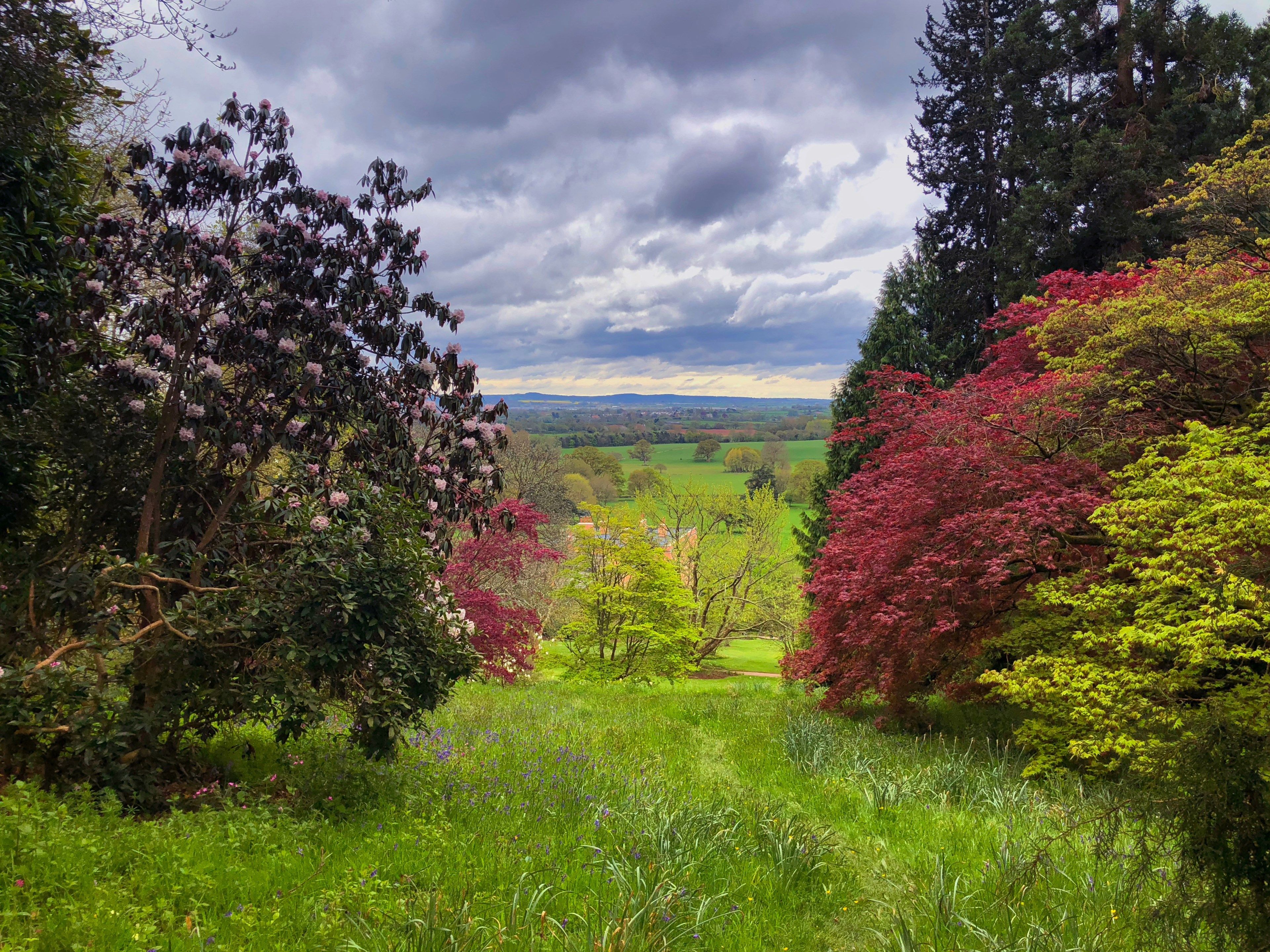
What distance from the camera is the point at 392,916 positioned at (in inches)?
127

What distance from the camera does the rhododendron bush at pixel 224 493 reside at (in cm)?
421

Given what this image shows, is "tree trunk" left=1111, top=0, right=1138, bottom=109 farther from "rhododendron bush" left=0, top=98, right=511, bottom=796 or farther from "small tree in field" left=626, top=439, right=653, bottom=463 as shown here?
"small tree in field" left=626, top=439, right=653, bottom=463

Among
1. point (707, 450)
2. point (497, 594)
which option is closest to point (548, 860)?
point (497, 594)

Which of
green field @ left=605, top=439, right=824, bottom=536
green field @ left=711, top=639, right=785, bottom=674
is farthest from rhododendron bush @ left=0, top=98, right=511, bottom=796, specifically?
green field @ left=605, top=439, right=824, bottom=536

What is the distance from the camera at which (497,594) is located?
13.7 m

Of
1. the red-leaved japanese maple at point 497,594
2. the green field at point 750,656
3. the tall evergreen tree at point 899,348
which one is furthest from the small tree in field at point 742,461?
the red-leaved japanese maple at point 497,594

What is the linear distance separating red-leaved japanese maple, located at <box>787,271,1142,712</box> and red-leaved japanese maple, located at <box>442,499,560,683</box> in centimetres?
545

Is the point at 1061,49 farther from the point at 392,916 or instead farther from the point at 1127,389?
the point at 392,916

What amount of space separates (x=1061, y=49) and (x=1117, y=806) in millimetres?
23461

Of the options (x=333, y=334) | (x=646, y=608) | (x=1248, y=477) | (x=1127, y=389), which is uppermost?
(x=333, y=334)

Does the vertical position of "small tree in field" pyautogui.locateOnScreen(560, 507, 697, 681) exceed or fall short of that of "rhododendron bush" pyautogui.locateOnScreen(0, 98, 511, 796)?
it falls short

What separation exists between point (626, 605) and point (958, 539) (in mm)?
9427

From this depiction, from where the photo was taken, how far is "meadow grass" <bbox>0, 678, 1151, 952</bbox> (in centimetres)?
305

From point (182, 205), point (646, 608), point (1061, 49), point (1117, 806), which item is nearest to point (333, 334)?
point (182, 205)
